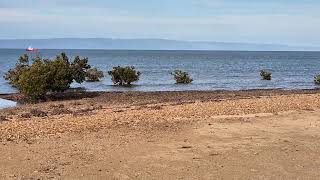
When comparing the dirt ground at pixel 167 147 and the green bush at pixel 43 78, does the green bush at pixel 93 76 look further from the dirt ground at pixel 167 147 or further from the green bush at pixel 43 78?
the dirt ground at pixel 167 147

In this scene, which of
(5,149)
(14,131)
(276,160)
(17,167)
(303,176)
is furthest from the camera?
(14,131)

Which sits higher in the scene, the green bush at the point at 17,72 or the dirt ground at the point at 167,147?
the dirt ground at the point at 167,147

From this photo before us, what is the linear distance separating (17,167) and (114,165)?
66.9 inches

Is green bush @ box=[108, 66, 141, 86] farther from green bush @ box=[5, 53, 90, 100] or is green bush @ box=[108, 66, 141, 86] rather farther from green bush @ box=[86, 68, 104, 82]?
green bush @ box=[5, 53, 90, 100]

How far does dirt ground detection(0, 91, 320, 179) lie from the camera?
877 cm

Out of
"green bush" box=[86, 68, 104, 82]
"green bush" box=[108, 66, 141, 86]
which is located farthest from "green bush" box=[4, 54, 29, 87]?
"green bush" box=[108, 66, 141, 86]

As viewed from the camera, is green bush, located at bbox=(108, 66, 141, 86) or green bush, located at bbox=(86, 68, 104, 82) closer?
green bush, located at bbox=(108, 66, 141, 86)

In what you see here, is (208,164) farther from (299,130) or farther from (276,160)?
(299,130)

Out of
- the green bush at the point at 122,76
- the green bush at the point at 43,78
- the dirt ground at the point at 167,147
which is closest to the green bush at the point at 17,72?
the green bush at the point at 43,78

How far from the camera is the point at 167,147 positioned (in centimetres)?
1099

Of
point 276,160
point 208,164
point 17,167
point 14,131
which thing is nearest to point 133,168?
point 208,164

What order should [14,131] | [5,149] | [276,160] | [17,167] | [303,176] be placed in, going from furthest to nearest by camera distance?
1. [14,131]
2. [5,149]
3. [276,160]
4. [17,167]
5. [303,176]

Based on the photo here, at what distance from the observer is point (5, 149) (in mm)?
10625

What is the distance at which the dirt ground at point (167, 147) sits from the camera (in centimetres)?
877
